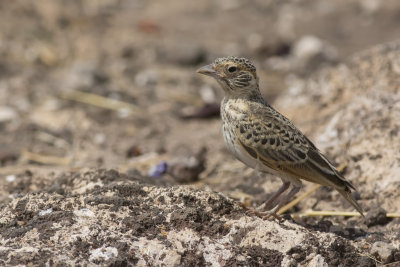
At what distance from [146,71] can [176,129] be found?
222 cm

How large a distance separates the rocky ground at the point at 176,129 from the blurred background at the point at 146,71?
3cm

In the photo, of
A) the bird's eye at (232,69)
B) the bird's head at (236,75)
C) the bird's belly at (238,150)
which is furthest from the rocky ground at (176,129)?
the bird's eye at (232,69)

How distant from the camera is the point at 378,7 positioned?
1316 centimetres

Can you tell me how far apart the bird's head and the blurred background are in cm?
117

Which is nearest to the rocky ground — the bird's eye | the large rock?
the large rock

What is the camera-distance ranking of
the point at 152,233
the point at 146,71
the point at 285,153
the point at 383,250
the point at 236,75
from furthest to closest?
the point at 146,71 → the point at 236,75 → the point at 285,153 → the point at 383,250 → the point at 152,233

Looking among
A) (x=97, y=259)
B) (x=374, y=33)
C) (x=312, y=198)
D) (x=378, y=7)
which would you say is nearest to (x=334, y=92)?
(x=312, y=198)

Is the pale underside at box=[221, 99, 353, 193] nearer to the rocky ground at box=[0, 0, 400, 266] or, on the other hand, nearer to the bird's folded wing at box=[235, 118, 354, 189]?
the bird's folded wing at box=[235, 118, 354, 189]

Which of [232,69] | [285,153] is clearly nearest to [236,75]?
[232,69]

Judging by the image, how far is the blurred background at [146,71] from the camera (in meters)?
7.23

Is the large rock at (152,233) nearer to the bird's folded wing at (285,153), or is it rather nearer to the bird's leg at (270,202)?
the bird's leg at (270,202)

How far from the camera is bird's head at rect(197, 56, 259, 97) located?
505 centimetres

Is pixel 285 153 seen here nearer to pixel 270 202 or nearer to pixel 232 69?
pixel 270 202

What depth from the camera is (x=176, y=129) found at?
28.2 feet
